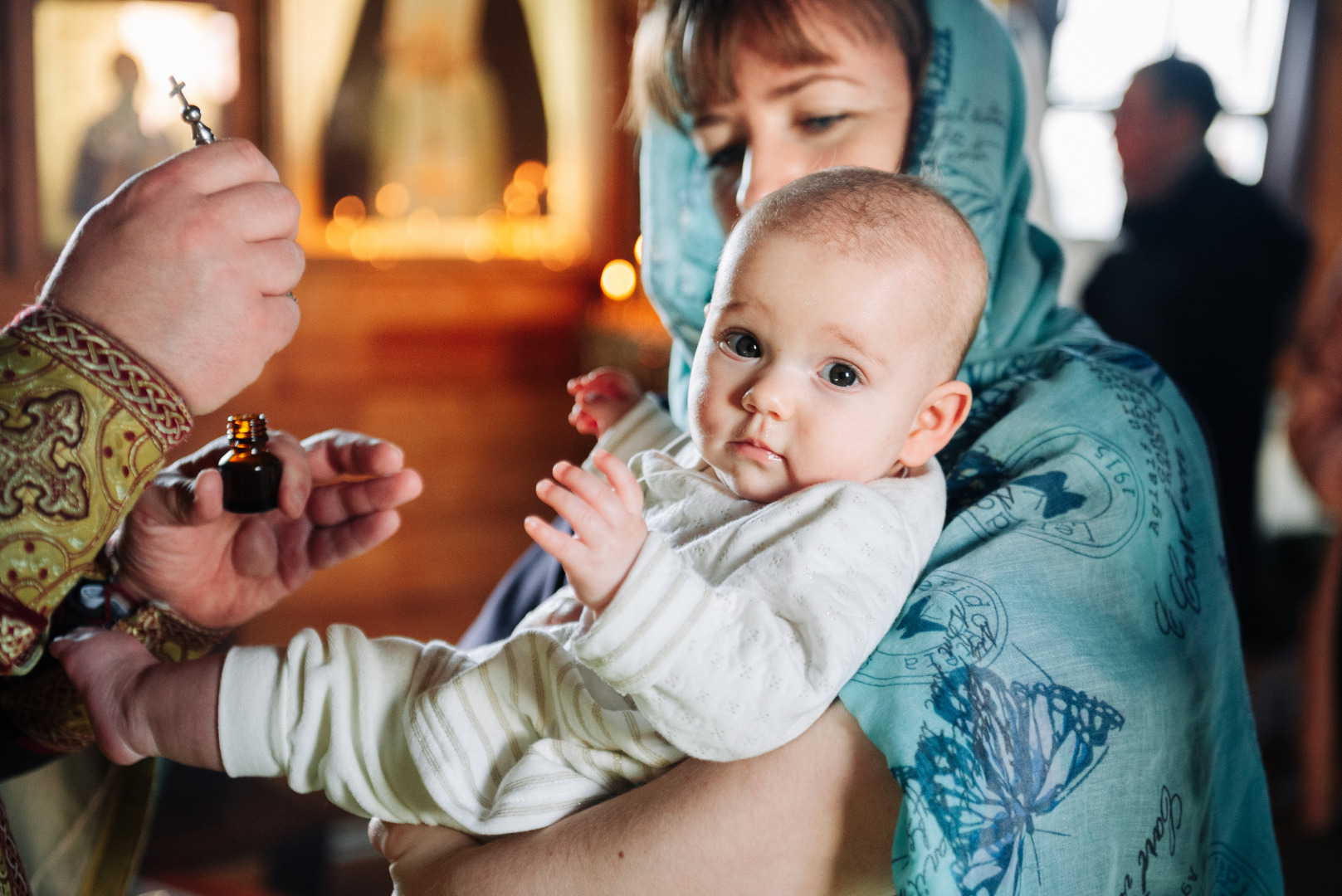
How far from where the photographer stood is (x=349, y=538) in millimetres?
1496

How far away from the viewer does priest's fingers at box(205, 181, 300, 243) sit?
3.60 ft

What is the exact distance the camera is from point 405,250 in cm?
515

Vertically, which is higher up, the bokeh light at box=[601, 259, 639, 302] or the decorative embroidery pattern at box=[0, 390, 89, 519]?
the decorative embroidery pattern at box=[0, 390, 89, 519]

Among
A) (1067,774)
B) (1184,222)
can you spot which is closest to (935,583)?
(1067,774)

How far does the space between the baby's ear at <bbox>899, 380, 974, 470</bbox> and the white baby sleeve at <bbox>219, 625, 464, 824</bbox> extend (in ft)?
2.15

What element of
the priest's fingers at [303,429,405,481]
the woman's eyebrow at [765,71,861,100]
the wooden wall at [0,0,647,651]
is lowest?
the wooden wall at [0,0,647,651]

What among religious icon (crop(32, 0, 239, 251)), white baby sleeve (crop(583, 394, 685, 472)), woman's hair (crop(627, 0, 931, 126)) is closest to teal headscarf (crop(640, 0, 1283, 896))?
woman's hair (crop(627, 0, 931, 126))

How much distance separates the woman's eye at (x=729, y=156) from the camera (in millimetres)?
1617

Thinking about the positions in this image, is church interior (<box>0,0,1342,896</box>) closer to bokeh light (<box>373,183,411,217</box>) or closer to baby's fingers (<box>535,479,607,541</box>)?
bokeh light (<box>373,183,411,217</box>)

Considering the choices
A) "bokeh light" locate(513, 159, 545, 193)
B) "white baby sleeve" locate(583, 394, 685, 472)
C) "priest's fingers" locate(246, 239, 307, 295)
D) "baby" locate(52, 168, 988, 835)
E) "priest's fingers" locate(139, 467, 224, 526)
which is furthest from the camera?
"bokeh light" locate(513, 159, 545, 193)

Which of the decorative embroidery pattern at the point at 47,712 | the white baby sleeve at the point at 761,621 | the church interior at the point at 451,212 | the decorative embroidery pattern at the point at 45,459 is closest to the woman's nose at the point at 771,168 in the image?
the white baby sleeve at the point at 761,621

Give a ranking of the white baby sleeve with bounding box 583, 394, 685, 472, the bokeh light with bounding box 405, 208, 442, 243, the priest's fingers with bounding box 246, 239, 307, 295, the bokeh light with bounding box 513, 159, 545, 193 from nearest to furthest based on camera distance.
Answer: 1. the priest's fingers with bounding box 246, 239, 307, 295
2. the white baby sleeve with bounding box 583, 394, 685, 472
3. the bokeh light with bounding box 405, 208, 442, 243
4. the bokeh light with bounding box 513, 159, 545, 193

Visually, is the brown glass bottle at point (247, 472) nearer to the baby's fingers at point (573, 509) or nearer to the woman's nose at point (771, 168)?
the baby's fingers at point (573, 509)

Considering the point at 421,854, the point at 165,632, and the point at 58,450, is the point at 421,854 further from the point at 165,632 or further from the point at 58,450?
the point at 58,450
